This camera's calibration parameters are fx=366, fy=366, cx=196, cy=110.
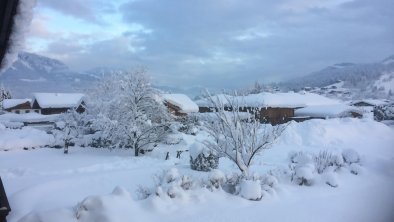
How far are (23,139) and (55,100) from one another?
25.7 metres

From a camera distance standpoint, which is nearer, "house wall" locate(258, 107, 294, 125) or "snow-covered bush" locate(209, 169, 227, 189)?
"snow-covered bush" locate(209, 169, 227, 189)

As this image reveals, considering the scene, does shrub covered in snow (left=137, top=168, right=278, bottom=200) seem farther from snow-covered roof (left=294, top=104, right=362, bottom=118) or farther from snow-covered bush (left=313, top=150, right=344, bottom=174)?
snow-covered roof (left=294, top=104, right=362, bottom=118)

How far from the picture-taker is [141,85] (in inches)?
1021

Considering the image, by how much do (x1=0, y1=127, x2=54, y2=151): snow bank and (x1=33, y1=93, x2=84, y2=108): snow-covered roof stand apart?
67.1 feet

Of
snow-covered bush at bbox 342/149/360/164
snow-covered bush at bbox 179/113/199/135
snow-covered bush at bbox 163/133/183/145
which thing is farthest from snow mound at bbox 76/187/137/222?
snow-covered bush at bbox 179/113/199/135

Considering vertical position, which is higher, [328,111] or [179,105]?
[179,105]

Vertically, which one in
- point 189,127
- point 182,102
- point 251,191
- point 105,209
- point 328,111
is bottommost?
point 251,191

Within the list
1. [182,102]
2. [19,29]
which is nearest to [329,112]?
[182,102]

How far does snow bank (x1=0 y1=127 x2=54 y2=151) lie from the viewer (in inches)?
1044

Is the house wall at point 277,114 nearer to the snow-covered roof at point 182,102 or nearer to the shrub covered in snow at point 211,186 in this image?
the snow-covered roof at point 182,102

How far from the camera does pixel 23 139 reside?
27438mm

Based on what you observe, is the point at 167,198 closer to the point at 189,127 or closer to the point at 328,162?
the point at 328,162

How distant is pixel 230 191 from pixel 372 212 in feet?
13.1

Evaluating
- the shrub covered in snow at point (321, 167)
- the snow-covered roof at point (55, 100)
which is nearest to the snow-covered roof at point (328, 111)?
the shrub covered in snow at point (321, 167)
